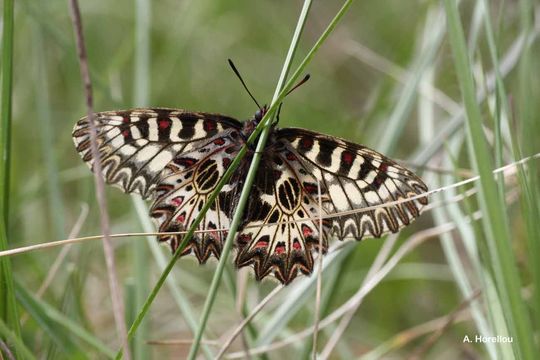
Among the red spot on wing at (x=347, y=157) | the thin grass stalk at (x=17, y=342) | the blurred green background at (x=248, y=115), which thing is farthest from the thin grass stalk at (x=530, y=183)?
the thin grass stalk at (x=17, y=342)

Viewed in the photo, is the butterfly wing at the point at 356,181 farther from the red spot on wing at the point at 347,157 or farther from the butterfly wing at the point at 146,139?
the butterfly wing at the point at 146,139

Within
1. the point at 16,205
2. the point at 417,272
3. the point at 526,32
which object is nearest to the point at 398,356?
the point at 417,272

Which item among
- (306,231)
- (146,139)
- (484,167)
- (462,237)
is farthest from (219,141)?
(484,167)

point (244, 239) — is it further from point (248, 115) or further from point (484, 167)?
point (248, 115)

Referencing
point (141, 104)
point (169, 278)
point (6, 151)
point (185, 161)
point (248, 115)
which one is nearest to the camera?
point (6, 151)

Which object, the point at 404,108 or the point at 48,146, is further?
the point at 48,146

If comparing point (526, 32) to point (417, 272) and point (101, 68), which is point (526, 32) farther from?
Result: point (101, 68)
